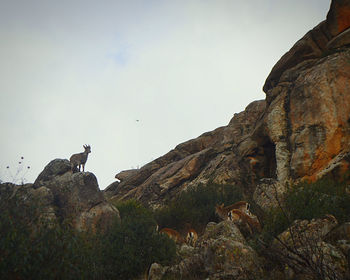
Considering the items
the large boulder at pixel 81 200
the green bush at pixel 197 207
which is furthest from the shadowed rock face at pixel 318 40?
the large boulder at pixel 81 200

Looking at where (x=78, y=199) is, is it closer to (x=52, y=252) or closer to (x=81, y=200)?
(x=81, y=200)

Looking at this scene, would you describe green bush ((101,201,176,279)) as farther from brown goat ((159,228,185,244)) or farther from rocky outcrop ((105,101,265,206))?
rocky outcrop ((105,101,265,206))

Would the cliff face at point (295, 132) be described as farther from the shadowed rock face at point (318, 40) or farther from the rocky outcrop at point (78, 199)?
the rocky outcrop at point (78, 199)

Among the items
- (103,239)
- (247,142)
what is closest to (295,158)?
(247,142)

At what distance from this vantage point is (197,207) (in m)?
16.0

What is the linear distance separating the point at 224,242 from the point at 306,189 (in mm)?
4594

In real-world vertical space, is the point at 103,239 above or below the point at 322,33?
below

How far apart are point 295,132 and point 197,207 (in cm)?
Answer: 708

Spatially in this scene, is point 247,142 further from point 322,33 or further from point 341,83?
point 322,33

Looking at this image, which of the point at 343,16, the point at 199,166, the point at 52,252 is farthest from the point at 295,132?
the point at 52,252

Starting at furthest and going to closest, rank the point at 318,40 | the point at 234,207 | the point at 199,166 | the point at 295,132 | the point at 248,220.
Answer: the point at 199,166 < the point at 318,40 < the point at 295,132 < the point at 234,207 < the point at 248,220

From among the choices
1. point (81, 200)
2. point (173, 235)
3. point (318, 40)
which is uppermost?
point (318, 40)

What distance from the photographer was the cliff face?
528 inches

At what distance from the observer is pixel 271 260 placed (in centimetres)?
640
